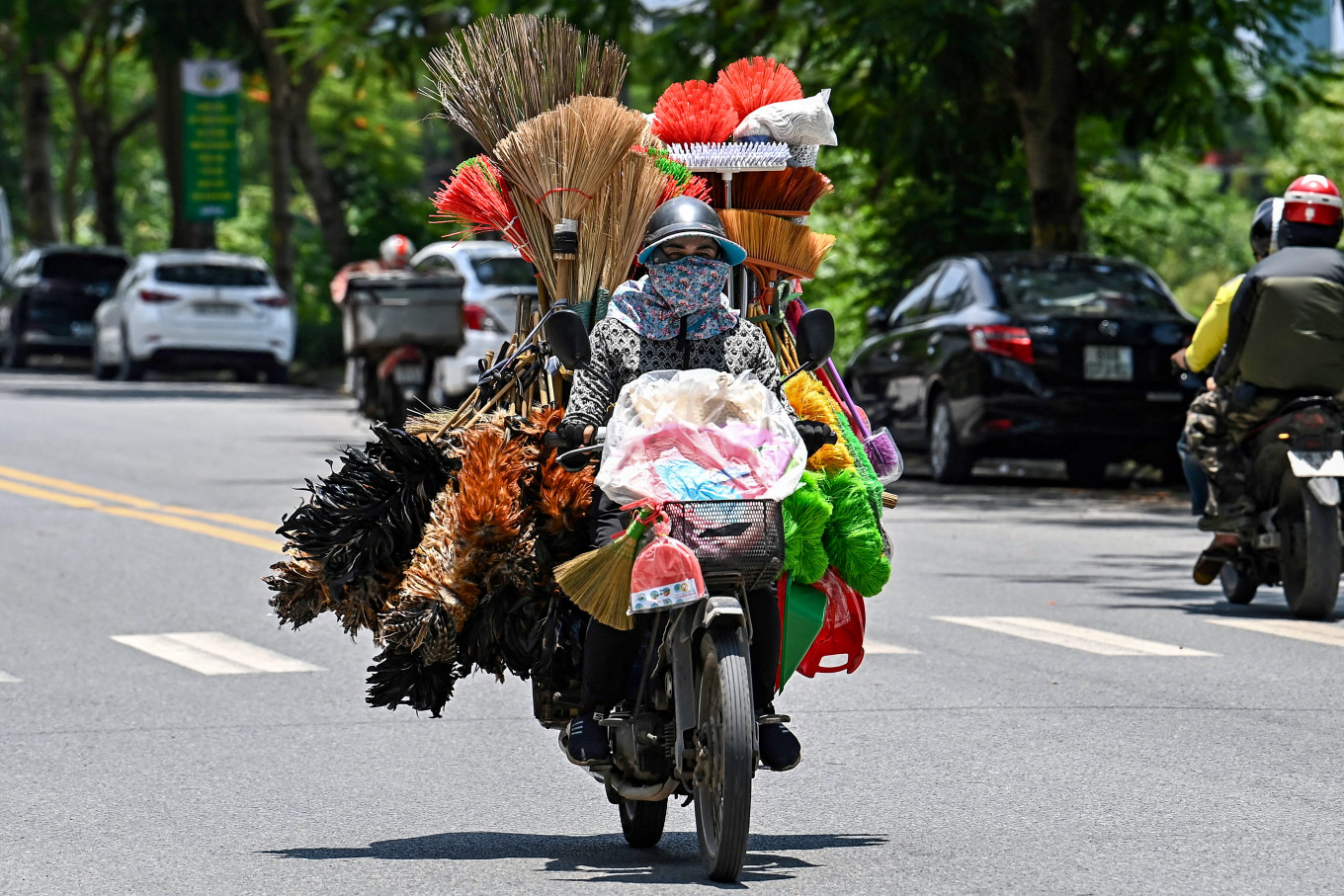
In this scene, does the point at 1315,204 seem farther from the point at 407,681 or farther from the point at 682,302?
the point at 407,681

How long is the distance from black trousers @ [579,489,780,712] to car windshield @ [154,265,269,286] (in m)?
24.3

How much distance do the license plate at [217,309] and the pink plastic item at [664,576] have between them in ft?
80.4

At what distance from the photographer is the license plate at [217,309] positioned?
2914 cm

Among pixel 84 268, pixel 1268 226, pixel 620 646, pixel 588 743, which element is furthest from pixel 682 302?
pixel 84 268

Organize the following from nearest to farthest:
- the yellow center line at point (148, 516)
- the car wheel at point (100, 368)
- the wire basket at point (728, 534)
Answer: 1. the wire basket at point (728, 534)
2. the yellow center line at point (148, 516)
3. the car wheel at point (100, 368)

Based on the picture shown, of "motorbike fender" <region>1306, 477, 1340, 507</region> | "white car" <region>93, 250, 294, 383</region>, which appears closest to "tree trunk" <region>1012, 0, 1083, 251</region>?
"motorbike fender" <region>1306, 477, 1340, 507</region>

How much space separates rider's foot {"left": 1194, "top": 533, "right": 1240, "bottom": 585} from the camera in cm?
1046

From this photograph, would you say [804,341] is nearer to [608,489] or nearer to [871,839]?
[608,489]

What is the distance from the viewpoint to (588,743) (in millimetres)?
5711

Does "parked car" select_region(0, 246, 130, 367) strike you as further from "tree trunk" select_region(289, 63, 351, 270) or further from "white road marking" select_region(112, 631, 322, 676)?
"white road marking" select_region(112, 631, 322, 676)

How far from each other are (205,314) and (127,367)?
1.87 meters

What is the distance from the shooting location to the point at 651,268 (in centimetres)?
586

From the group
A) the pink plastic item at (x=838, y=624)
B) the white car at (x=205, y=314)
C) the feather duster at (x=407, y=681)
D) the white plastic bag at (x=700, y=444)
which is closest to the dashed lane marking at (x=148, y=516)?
the feather duster at (x=407, y=681)

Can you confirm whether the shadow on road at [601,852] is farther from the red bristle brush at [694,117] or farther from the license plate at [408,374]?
the license plate at [408,374]
